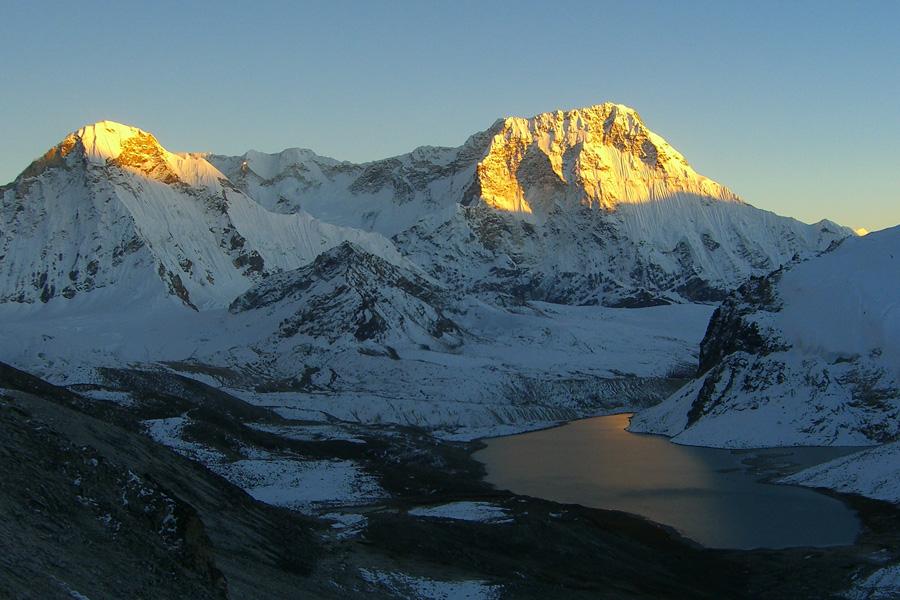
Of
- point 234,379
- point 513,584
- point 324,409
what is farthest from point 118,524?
point 234,379

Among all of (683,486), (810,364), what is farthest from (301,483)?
(810,364)

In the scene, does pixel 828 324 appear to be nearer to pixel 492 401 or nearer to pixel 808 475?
pixel 808 475

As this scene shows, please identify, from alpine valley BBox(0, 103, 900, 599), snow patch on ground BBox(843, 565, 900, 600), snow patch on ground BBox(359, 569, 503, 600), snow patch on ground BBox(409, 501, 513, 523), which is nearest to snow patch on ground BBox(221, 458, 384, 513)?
alpine valley BBox(0, 103, 900, 599)

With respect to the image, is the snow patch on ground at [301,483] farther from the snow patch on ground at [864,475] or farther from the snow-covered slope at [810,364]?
the snow-covered slope at [810,364]

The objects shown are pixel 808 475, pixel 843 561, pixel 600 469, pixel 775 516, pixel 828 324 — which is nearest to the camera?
pixel 843 561

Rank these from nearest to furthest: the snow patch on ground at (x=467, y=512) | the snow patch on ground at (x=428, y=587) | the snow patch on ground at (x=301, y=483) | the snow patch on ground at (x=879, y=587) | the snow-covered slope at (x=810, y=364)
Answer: the snow patch on ground at (x=428, y=587)
the snow patch on ground at (x=879, y=587)
the snow patch on ground at (x=467, y=512)
the snow patch on ground at (x=301, y=483)
the snow-covered slope at (x=810, y=364)

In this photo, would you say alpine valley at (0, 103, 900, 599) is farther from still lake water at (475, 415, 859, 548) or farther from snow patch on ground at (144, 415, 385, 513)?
still lake water at (475, 415, 859, 548)

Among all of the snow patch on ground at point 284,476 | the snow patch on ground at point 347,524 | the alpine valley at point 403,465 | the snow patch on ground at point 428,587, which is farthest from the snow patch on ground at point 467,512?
the snow patch on ground at point 428,587
